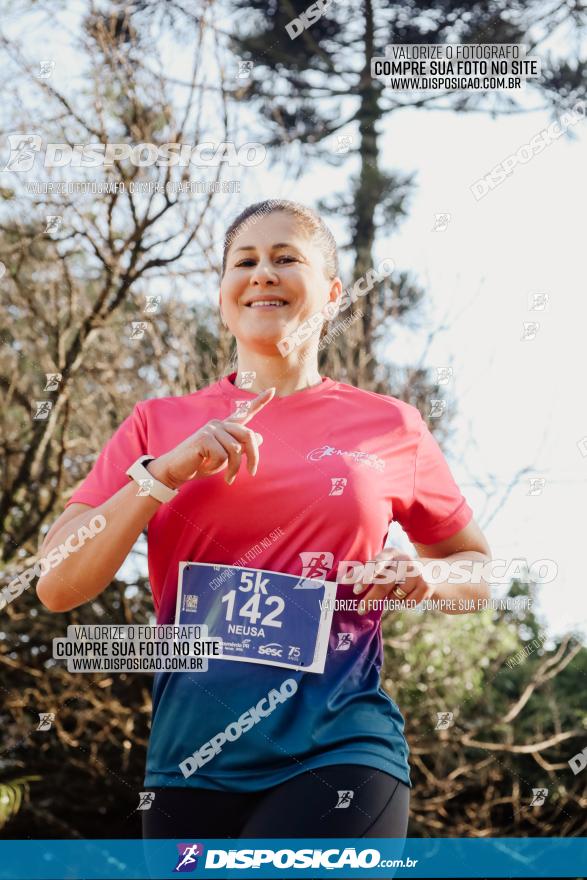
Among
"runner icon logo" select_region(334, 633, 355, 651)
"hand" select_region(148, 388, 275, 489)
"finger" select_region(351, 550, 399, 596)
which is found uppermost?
"hand" select_region(148, 388, 275, 489)

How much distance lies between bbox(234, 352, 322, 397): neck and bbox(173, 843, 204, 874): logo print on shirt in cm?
80

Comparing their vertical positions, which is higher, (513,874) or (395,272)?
(395,272)

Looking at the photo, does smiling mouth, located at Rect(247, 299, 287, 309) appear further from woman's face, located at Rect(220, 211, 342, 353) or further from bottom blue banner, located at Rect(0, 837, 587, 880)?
bottom blue banner, located at Rect(0, 837, 587, 880)

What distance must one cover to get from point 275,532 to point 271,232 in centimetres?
60

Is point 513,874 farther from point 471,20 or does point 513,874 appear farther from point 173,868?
point 471,20

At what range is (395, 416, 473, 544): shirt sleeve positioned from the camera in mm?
1909

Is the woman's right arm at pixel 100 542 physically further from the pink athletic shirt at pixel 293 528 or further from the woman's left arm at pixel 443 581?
the woman's left arm at pixel 443 581

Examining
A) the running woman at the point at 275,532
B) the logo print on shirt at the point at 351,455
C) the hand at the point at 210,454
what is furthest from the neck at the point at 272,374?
the hand at the point at 210,454

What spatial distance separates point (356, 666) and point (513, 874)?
4594 millimetres

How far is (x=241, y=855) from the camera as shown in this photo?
1.57 meters

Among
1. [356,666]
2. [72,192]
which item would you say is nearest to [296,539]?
[356,666]

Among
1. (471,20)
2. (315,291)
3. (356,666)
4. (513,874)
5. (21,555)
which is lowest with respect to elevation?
(513,874)

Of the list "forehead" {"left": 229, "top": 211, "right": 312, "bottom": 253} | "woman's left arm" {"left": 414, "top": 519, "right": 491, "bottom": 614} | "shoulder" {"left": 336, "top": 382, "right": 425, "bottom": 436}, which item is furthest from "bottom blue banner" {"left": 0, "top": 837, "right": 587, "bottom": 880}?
"forehead" {"left": 229, "top": 211, "right": 312, "bottom": 253}

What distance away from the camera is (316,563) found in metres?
1.69
